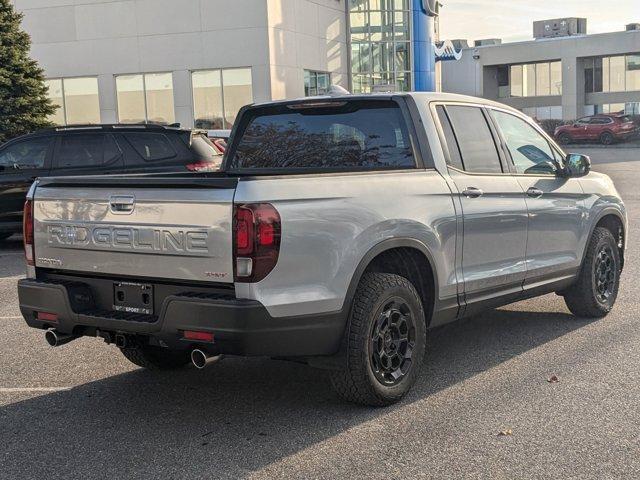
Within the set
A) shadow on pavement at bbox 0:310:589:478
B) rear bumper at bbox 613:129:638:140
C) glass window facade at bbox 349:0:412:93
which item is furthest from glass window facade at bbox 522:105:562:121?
shadow on pavement at bbox 0:310:589:478

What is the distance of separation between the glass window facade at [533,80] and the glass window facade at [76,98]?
45537 millimetres

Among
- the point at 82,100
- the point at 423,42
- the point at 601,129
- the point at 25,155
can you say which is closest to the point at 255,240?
the point at 25,155

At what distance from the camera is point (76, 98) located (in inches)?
1223

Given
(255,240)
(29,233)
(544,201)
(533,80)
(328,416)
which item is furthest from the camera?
(533,80)

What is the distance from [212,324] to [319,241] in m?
0.73

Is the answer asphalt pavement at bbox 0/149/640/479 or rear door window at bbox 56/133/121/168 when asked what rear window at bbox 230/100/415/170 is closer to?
asphalt pavement at bbox 0/149/640/479

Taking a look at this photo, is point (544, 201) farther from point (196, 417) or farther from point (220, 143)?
point (220, 143)

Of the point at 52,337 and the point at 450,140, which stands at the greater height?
the point at 450,140

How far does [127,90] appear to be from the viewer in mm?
30516

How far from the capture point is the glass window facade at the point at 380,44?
3631 centimetres

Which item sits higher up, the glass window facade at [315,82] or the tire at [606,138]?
the glass window facade at [315,82]

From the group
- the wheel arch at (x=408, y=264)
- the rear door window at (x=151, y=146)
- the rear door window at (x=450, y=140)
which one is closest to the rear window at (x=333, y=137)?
the rear door window at (x=450, y=140)

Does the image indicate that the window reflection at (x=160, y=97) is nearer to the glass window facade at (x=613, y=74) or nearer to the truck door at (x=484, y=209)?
the truck door at (x=484, y=209)

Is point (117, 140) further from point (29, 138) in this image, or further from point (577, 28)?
point (577, 28)
